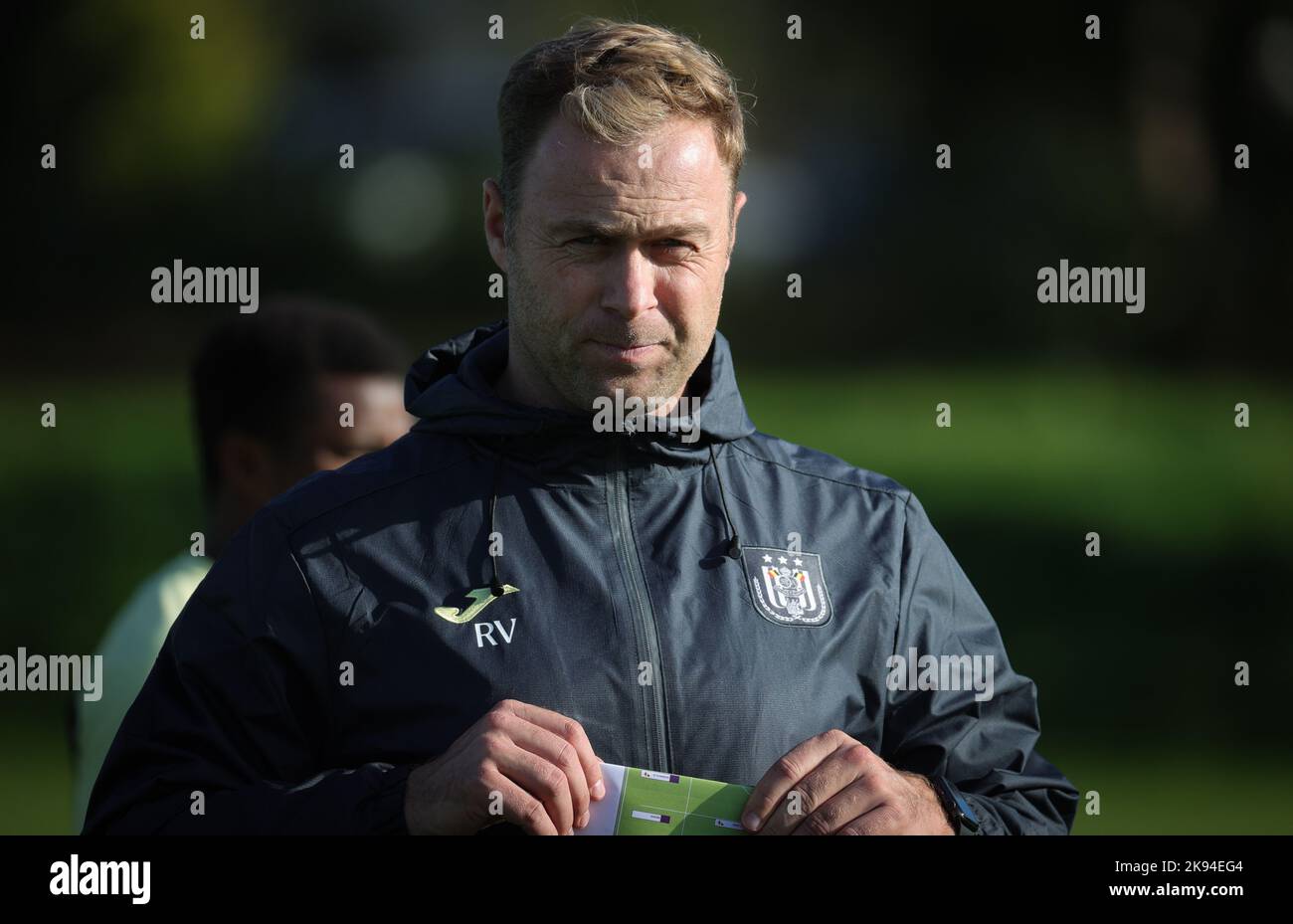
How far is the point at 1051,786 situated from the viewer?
235cm

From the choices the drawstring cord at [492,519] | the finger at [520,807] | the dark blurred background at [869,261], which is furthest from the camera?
the dark blurred background at [869,261]

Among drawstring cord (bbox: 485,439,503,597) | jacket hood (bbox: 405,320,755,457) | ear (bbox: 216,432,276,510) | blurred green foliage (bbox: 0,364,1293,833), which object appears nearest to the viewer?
drawstring cord (bbox: 485,439,503,597)

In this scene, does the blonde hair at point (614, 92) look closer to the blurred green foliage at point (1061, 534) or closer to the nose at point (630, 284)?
the nose at point (630, 284)

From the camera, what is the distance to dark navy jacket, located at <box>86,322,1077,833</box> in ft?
6.86

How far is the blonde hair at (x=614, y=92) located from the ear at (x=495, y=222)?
37mm

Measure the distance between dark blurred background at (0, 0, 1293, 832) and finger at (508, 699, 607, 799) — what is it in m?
6.60

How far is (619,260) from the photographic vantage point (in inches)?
89.0

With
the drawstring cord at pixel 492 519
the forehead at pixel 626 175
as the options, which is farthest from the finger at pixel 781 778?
the forehead at pixel 626 175

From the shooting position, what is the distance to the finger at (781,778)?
2.02 meters

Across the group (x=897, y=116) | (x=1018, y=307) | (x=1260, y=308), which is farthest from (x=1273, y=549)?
(x=897, y=116)

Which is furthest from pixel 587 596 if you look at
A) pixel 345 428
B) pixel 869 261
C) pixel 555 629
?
pixel 869 261

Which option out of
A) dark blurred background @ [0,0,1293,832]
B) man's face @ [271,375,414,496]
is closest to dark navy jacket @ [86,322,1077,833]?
man's face @ [271,375,414,496]

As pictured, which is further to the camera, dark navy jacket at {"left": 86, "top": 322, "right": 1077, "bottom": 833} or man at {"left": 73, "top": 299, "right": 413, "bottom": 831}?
man at {"left": 73, "top": 299, "right": 413, "bottom": 831}

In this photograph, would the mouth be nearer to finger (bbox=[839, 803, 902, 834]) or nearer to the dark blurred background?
finger (bbox=[839, 803, 902, 834])
